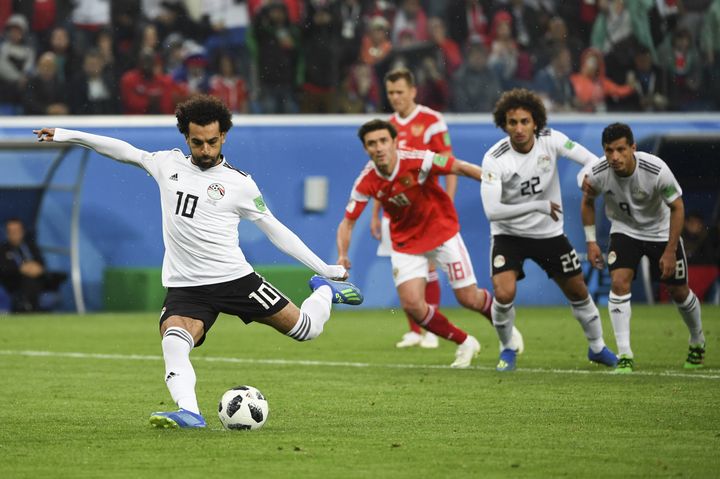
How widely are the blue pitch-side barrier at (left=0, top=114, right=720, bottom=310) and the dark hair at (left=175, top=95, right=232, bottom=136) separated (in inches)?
421

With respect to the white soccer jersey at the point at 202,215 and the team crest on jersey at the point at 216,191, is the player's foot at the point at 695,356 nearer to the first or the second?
the white soccer jersey at the point at 202,215

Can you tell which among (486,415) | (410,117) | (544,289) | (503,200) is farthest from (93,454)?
(544,289)

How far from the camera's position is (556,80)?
19438mm

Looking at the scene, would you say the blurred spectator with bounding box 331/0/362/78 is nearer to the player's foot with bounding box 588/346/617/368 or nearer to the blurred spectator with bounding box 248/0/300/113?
the blurred spectator with bounding box 248/0/300/113

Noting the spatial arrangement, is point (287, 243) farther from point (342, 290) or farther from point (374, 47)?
point (374, 47)

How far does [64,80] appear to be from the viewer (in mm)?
18453

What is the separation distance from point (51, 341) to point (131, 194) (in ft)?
14.4

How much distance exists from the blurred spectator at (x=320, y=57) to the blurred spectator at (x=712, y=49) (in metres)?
5.16

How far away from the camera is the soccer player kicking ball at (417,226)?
1140 cm

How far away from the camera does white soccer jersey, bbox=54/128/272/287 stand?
307 inches

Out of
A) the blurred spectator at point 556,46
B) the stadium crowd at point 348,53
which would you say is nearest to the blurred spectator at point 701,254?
the stadium crowd at point 348,53

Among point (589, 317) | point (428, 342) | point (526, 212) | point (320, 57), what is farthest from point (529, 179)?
point (320, 57)

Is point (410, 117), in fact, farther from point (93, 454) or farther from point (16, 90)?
point (93, 454)

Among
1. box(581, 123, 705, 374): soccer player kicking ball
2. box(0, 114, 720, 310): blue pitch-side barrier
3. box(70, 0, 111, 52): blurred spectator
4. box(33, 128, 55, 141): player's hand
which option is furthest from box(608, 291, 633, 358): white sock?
box(70, 0, 111, 52): blurred spectator
